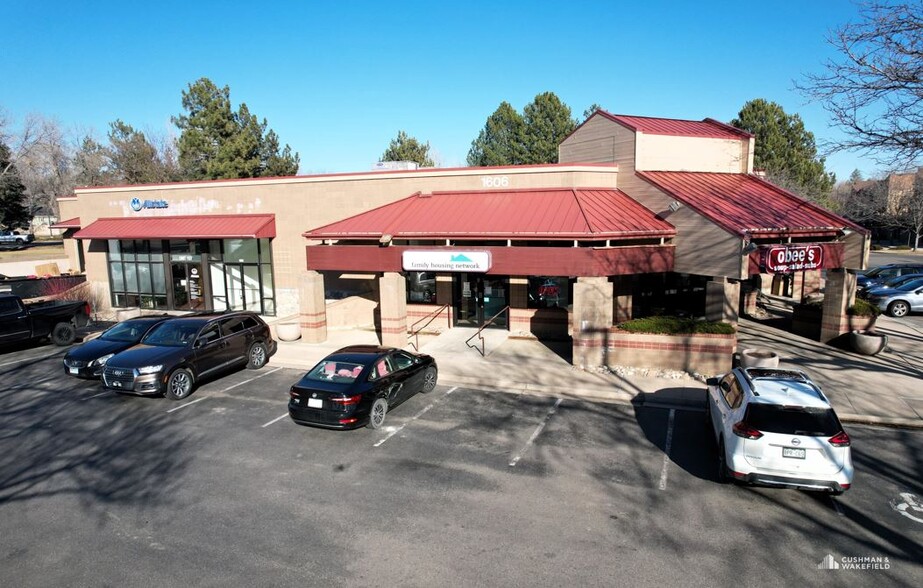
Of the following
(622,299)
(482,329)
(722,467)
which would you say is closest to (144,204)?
(482,329)

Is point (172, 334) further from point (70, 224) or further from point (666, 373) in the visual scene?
point (70, 224)

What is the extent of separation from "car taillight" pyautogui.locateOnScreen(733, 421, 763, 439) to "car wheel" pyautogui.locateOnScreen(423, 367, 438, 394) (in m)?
7.31

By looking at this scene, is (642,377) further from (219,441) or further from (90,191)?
(90,191)

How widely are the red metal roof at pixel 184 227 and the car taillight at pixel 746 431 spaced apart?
1964 cm

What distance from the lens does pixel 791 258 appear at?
16.0 meters

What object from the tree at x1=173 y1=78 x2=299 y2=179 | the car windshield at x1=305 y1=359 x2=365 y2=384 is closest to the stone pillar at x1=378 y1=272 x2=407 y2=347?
the car windshield at x1=305 y1=359 x2=365 y2=384

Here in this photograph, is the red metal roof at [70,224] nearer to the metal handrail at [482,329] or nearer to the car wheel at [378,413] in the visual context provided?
the metal handrail at [482,329]

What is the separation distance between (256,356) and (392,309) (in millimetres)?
4407

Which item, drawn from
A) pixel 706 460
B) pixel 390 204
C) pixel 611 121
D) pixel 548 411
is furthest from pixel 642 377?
pixel 390 204

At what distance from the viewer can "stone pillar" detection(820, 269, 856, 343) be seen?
17.7 metres

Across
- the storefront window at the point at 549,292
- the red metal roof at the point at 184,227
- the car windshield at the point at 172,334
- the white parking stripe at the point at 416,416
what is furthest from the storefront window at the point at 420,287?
the car windshield at the point at 172,334

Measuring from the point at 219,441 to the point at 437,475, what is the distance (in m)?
4.77

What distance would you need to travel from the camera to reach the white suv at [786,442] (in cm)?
814

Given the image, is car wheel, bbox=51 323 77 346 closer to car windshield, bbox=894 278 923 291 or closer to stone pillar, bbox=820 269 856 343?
stone pillar, bbox=820 269 856 343
